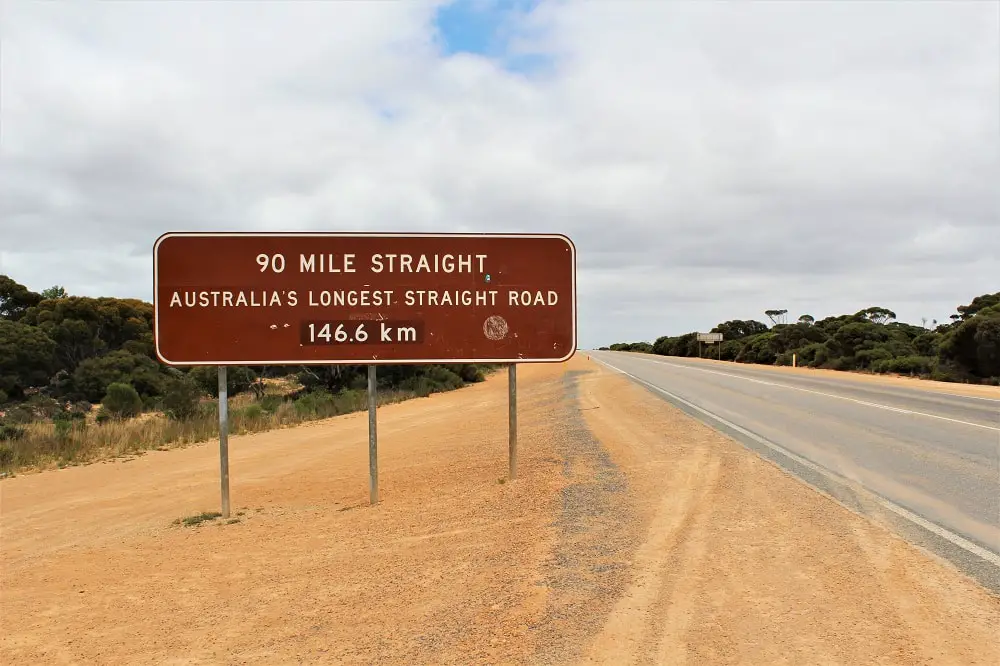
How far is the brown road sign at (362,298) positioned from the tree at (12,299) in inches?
1450

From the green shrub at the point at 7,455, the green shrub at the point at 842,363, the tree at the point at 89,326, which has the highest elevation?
the tree at the point at 89,326

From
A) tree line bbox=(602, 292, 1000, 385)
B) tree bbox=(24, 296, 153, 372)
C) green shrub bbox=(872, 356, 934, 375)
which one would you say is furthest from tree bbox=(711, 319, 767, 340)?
tree bbox=(24, 296, 153, 372)

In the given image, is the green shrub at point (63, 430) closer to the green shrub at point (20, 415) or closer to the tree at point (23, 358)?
the green shrub at point (20, 415)

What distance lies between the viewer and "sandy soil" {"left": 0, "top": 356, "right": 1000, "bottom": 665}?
13.4 feet

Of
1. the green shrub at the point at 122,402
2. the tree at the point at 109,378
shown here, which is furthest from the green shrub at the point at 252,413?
the tree at the point at 109,378

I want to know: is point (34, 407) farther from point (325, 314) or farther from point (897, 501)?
point (897, 501)

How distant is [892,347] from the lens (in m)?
43.2

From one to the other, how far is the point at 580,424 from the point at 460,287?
7213mm

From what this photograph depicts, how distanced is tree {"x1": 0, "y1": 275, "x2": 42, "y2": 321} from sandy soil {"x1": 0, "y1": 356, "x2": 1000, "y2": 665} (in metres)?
33.8

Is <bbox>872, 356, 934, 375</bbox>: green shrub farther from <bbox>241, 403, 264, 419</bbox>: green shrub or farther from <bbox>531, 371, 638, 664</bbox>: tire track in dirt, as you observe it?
<bbox>531, 371, 638, 664</bbox>: tire track in dirt

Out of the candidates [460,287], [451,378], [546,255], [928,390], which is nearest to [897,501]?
[546,255]

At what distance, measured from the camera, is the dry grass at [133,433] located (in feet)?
45.3

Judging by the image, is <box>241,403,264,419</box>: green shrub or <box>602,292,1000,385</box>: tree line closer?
<box>241,403,264,419</box>: green shrub

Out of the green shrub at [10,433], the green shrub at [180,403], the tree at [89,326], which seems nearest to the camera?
the green shrub at [10,433]
